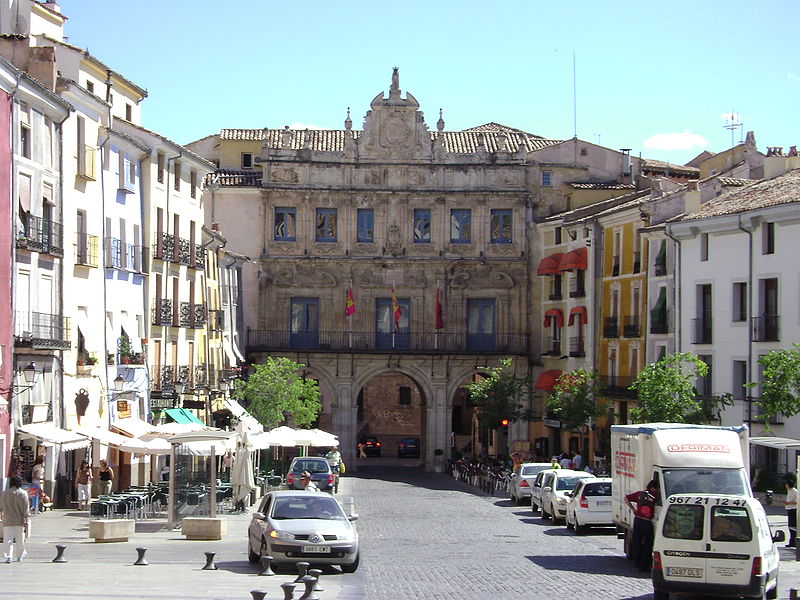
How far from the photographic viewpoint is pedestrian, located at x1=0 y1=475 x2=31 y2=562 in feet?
73.2

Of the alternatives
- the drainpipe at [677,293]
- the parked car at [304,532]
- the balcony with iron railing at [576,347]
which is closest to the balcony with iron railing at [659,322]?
the drainpipe at [677,293]

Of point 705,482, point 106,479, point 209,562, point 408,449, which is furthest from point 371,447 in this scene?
point 209,562

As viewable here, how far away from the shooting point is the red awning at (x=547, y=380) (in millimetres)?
67425

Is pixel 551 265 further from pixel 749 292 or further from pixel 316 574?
pixel 316 574

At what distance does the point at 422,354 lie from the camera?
6975 cm

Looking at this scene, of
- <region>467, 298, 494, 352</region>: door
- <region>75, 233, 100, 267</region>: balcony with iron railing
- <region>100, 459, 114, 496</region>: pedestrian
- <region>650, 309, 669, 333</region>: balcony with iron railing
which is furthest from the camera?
<region>467, 298, 494, 352</region>: door

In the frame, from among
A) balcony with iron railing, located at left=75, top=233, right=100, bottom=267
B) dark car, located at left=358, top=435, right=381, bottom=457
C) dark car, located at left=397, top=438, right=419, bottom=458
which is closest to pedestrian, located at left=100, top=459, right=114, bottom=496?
balcony with iron railing, located at left=75, top=233, right=100, bottom=267

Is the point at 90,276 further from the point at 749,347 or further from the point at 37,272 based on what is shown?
the point at 749,347

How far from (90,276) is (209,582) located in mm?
21711

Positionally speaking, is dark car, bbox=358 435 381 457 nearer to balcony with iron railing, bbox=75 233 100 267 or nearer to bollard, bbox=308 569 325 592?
balcony with iron railing, bbox=75 233 100 267

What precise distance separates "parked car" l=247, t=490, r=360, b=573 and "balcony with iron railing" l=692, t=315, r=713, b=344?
29712 millimetres

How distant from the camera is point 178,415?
48.0 m

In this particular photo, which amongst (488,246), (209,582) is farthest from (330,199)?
(209,582)

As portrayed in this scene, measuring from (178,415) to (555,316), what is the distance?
26.0m
